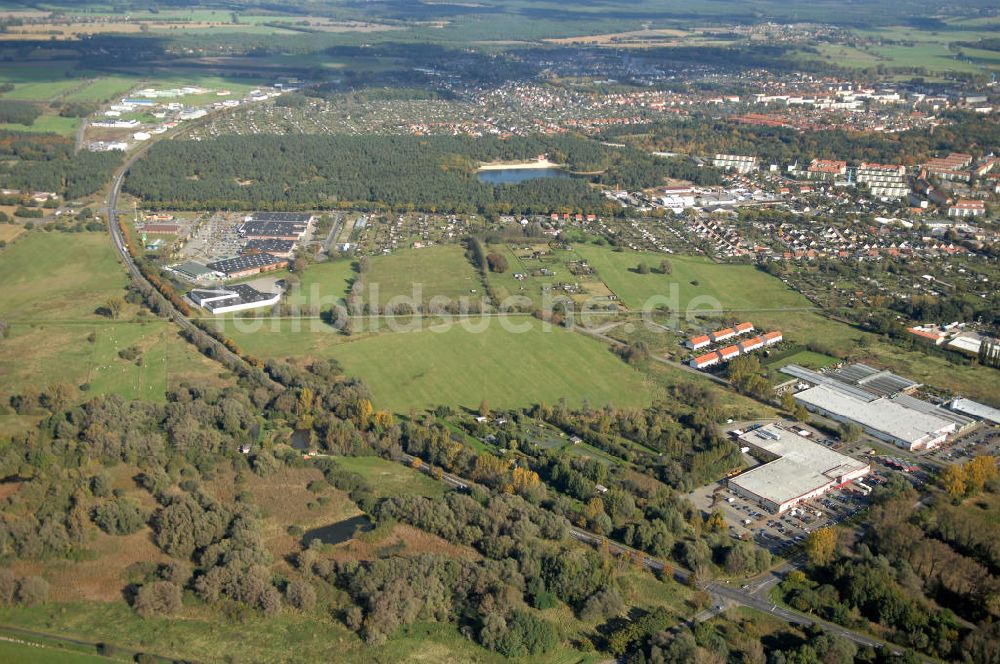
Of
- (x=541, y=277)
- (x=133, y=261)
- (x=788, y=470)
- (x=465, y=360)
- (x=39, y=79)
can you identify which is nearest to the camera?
(x=788, y=470)

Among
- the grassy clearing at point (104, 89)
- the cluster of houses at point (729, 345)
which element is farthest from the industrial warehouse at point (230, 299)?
the grassy clearing at point (104, 89)

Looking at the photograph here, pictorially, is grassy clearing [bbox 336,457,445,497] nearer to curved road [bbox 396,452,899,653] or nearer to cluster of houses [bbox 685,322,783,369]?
curved road [bbox 396,452,899,653]

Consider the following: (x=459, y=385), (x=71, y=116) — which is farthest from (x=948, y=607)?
(x=71, y=116)

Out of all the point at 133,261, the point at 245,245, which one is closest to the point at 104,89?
the point at 245,245

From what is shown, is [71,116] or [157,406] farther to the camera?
[71,116]

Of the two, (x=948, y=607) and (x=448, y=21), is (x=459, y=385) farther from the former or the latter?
(x=448, y=21)

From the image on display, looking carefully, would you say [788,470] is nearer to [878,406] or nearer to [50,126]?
[878,406]
